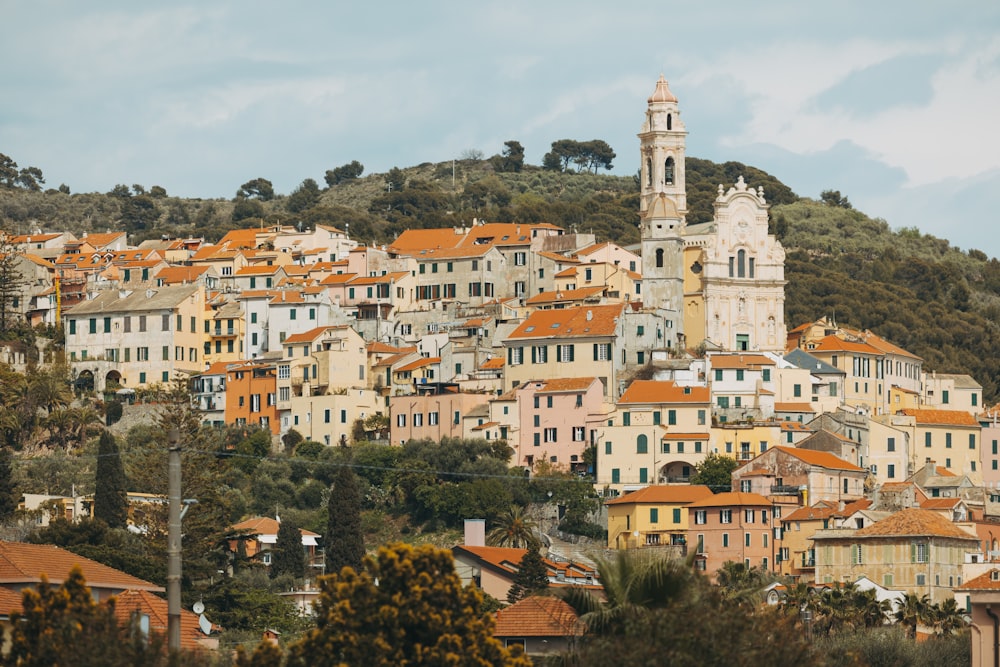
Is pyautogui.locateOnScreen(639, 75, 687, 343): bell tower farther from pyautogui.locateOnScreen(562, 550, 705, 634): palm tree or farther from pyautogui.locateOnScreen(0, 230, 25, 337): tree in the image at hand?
pyautogui.locateOnScreen(562, 550, 705, 634): palm tree

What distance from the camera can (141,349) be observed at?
117 m

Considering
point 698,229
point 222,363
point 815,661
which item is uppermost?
point 698,229

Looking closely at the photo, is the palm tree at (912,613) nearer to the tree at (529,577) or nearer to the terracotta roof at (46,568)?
the tree at (529,577)

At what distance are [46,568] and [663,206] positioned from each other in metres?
70.8

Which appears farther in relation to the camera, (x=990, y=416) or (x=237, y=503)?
(x=990, y=416)

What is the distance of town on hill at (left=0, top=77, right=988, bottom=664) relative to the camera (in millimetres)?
83250

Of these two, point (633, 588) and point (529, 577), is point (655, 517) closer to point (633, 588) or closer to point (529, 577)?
point (529, 577)

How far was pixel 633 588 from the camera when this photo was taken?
116 ft

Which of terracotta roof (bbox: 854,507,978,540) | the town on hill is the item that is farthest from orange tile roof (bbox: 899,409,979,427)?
terracotta roof (bbox: 854,507,978,540)

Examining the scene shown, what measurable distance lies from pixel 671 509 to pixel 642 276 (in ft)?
86.7

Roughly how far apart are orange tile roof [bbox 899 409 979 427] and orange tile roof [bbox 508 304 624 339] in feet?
52.0

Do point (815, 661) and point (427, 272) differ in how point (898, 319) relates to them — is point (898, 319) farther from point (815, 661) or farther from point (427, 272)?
point (815, 661)

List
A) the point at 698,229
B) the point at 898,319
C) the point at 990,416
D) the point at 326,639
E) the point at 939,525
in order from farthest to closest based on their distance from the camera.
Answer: the point at 898,319 → the point at 698,229 → the point at 990,416 → the point at 939,525 → the point at 326,639

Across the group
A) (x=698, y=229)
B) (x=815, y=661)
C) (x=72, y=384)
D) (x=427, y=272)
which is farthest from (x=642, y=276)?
(x=815, y=661)
